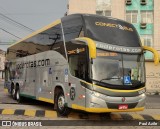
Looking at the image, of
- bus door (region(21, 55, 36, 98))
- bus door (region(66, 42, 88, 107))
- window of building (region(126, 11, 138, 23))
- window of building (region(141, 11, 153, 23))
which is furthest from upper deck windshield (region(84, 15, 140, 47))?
window of building (region(141, 11, 153, 23))

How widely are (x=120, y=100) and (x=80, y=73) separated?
1.60 meters

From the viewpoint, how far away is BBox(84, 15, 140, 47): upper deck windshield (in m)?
12.5

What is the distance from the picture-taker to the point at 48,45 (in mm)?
15430

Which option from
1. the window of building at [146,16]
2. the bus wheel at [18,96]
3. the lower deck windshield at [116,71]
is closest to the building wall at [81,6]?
the window of building at [146,16]

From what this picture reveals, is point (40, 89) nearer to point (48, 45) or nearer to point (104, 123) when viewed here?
point (48, 45)

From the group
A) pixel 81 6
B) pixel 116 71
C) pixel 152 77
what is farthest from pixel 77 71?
pixel 81 6

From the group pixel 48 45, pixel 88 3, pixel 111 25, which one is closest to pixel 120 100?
pixel 111 25

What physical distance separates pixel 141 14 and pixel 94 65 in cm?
3174

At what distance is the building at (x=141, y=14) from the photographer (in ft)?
134

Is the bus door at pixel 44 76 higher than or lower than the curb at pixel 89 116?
higher

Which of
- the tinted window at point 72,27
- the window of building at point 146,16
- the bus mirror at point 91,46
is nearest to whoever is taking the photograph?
the bus mirror at point 91,46

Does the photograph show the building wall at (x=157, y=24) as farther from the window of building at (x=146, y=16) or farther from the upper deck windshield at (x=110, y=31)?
the upper deck windshield at (x=110, y=31)

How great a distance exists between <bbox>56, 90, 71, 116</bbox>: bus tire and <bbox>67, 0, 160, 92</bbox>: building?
27737 mm

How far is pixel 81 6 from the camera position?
43.9 meters
